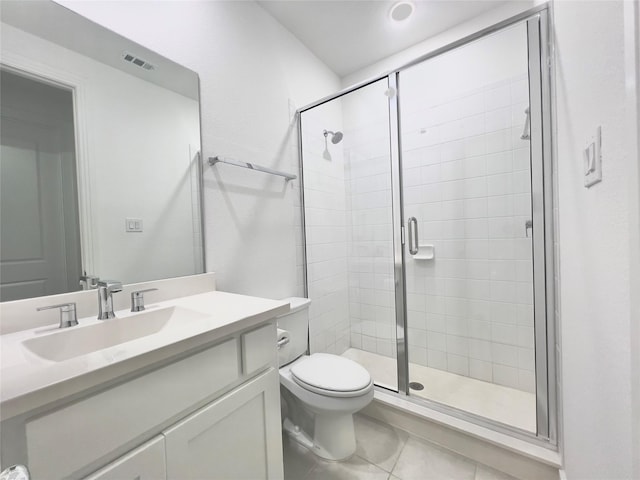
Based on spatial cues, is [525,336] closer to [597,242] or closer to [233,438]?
[597,242]

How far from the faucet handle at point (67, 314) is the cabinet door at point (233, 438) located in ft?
1.59

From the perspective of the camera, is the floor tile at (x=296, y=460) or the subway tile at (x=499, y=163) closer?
the floor tile at (x=296, y=460)

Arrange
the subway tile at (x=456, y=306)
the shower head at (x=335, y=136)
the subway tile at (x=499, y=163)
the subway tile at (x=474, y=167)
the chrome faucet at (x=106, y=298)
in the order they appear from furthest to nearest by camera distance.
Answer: the shower head at (x=335, y=136)
the subway tile at (x=456, y=306)
the subway tile at (x=474, y=167)
the subway tile at (x=499, y=163)
the chrome faucet at (x=106, y=298)

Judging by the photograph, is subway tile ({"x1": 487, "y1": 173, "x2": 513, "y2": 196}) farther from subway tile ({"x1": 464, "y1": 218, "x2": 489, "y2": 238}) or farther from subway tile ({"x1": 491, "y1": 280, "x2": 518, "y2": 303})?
subway tile ({"x1": 491, "y1": 280, "x2": 518, "y2": 303})

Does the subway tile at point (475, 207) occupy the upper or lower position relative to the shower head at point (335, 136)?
lower

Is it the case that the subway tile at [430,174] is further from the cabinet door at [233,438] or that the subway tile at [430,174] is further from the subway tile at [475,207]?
the cabinet door at [233,438]

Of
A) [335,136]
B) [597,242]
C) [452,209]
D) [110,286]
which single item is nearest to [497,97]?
[452,209]

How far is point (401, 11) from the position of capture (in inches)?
66.3

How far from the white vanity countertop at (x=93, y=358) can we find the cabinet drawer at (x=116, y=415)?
0.12 feet

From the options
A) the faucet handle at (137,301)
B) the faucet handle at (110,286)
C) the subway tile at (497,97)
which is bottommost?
the faucet handle at (137,301)

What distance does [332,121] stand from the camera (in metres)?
2.15

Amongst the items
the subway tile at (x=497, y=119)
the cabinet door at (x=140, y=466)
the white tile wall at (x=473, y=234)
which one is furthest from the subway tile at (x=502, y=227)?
the cabinet door at (x=140, y=466)

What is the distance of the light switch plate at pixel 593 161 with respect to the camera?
589 mm

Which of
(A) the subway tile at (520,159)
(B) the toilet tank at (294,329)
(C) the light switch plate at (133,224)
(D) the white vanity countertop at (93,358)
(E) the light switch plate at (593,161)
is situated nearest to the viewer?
(D) the white vanity countertop at (93,358)
